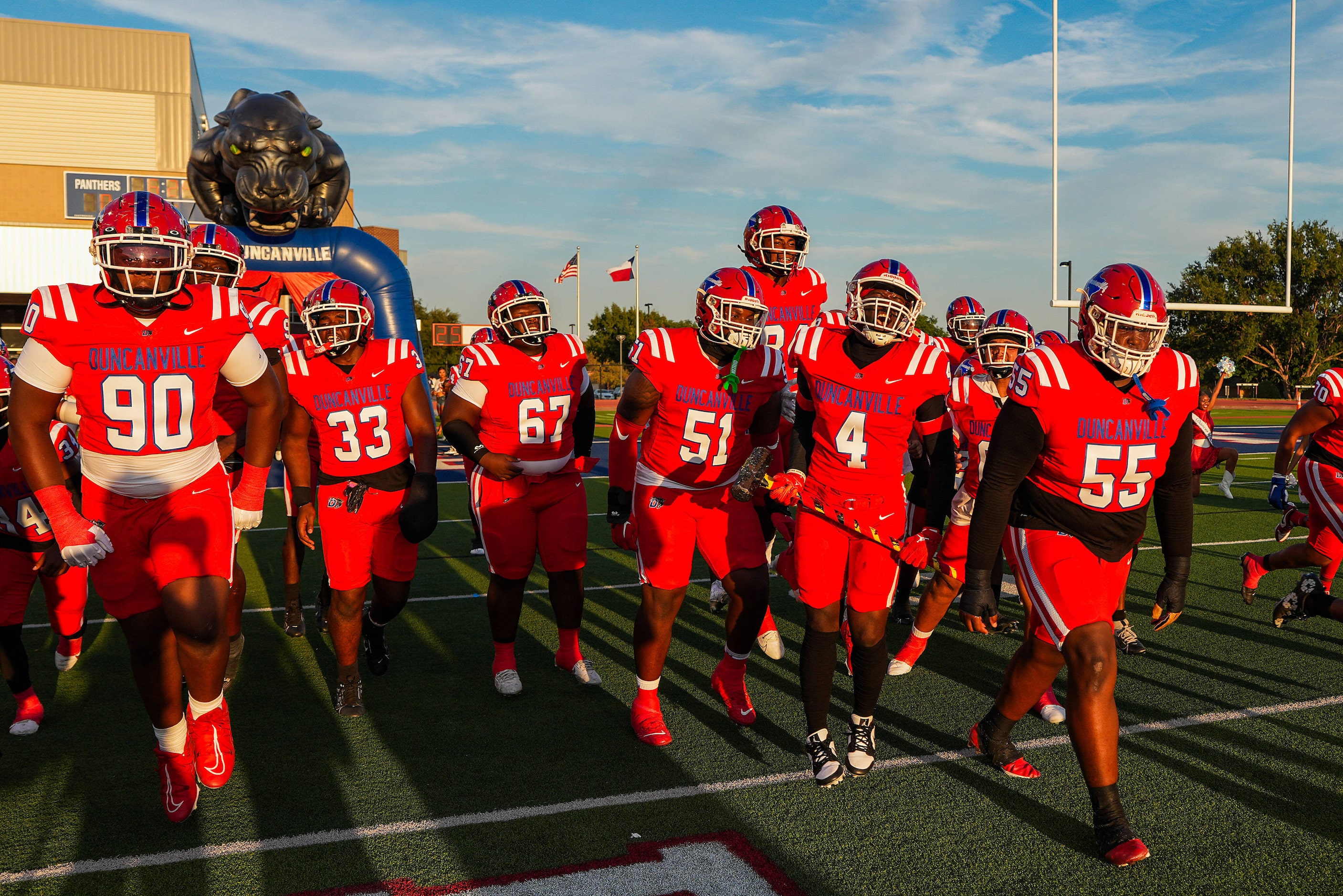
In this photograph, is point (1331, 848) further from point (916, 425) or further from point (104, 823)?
point (104, 823)

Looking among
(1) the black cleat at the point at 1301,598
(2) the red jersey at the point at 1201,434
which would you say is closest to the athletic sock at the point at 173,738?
(2) the red jersey at the point at 1201,434

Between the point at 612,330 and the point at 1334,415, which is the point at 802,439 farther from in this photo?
the point at 612,330

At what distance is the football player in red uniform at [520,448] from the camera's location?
201 inches

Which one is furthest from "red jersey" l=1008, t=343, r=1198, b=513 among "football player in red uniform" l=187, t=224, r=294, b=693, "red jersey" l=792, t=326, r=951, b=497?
"football player in red uniform" l=187, t=224, r=294, b=693

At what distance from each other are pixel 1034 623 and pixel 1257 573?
378 cm

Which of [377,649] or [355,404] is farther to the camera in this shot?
[377,649]

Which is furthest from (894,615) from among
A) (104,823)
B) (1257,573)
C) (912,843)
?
(104,823)

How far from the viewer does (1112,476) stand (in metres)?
3.43

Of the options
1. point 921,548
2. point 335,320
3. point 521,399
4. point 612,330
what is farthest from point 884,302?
point 612,330

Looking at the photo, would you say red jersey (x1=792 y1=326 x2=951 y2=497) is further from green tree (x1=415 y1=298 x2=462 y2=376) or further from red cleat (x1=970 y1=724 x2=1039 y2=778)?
green tree (x1=415 y1=298 x2=462 y2=376)

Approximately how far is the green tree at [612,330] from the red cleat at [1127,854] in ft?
220

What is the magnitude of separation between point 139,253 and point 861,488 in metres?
2.96

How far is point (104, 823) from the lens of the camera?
11.5ft

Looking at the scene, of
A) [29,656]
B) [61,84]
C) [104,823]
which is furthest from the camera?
[61,84]
